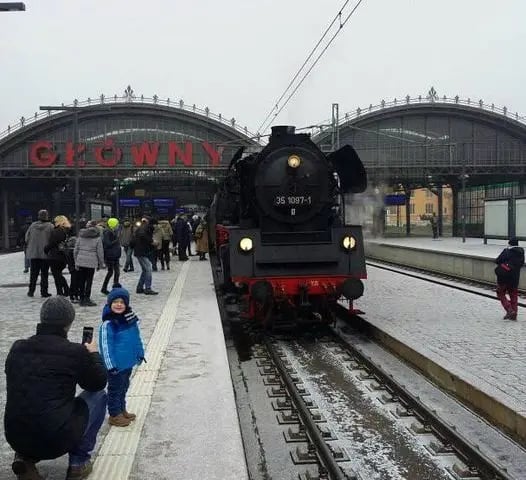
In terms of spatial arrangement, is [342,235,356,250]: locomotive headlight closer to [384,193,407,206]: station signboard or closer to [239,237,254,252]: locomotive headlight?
[239,237,254,252]: locomotive headlight

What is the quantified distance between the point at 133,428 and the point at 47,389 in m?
1.47

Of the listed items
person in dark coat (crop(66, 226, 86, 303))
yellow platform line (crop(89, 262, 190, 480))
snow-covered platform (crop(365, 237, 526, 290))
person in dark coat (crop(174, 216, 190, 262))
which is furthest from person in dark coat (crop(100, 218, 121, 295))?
person in dark coat (crop(174, 216, 190, 262))

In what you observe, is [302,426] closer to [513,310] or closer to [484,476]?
[484,476]

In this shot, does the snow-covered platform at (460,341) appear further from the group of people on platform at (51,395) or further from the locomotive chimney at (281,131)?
the group of people on platform at (51,395)

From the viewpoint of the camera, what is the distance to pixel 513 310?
9.45 m

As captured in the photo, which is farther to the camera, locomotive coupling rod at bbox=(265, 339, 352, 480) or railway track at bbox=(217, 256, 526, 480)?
railway track at bbox=(217, 256, 526, 480)

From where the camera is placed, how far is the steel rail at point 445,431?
4.30 meters

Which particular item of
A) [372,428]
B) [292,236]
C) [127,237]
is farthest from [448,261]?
[372,428]

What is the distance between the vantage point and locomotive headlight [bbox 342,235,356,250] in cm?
919

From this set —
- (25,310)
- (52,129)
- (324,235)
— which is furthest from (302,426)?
(52,129)

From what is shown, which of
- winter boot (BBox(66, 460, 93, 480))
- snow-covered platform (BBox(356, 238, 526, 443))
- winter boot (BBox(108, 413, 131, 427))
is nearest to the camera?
winter boot (BBox(66, 460, 93, 480))

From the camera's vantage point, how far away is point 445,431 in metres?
5.05

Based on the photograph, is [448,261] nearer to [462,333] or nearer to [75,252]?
[462,333]

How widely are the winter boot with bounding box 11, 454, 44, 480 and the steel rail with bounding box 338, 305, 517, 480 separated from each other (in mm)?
3046
